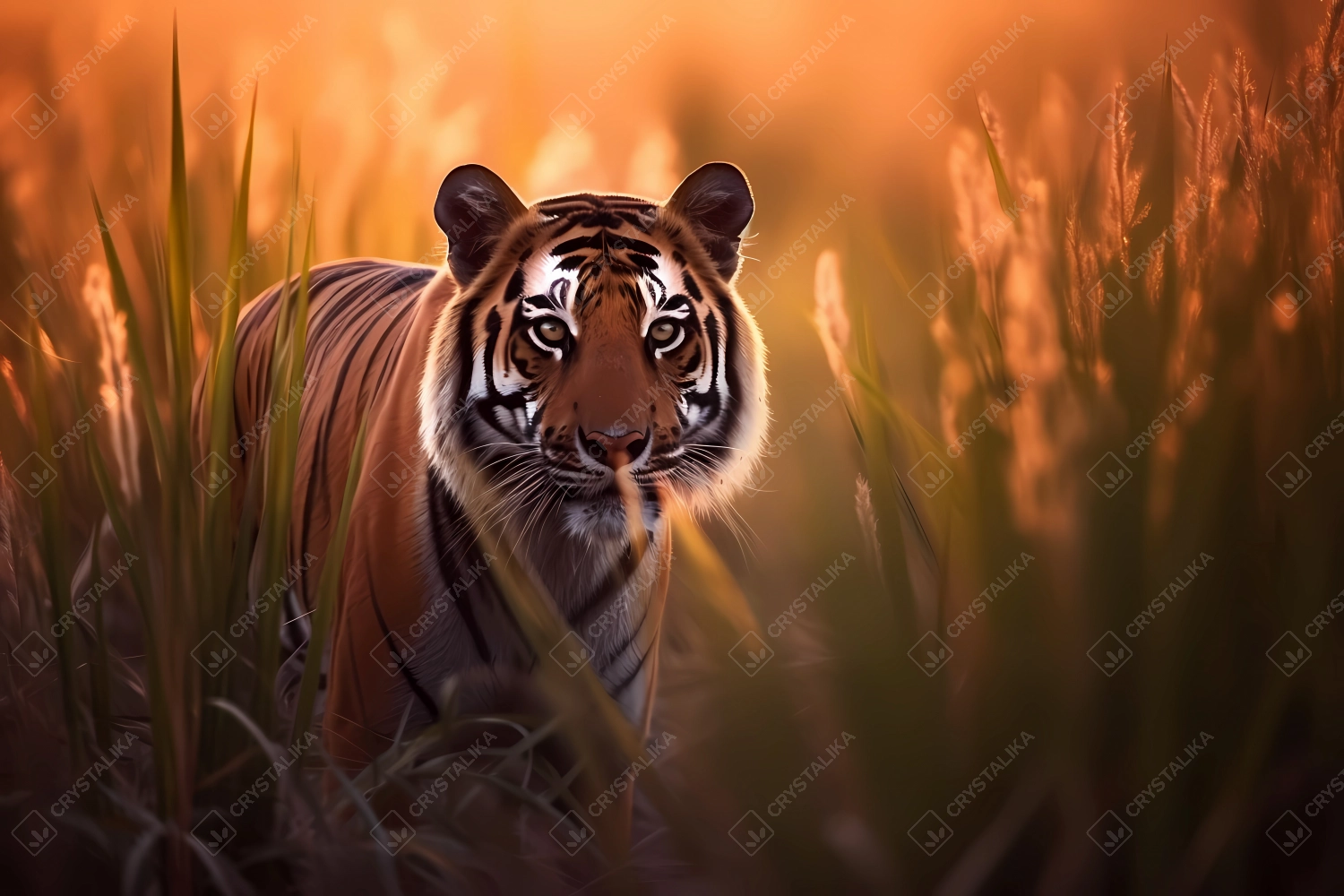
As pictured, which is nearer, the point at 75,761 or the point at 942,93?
the point at 75,761

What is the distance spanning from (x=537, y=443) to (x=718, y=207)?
2.23 feet

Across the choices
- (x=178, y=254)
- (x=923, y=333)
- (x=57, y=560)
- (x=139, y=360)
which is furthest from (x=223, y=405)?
(x=923, y=333)

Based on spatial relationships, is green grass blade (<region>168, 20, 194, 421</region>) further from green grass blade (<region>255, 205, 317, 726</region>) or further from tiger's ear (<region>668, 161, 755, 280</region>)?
tiger's ear (<region>668, 161, 755, 280</region>)

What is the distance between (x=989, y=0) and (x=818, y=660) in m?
1.58

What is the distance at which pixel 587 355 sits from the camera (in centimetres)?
159

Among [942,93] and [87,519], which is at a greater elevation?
[87,519]

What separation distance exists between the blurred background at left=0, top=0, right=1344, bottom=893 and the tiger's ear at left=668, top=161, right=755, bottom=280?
16 cm

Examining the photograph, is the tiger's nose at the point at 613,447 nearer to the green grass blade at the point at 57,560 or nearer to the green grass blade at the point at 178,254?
the green grass blade at the point at 178,254

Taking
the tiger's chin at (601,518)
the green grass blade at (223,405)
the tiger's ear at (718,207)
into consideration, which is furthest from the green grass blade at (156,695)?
the tiger's ear at (718,207)

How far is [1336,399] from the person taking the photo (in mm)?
1599

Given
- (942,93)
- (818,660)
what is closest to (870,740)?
(818,660)

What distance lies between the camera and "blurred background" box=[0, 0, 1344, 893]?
144 cm

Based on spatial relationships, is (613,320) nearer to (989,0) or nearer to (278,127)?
(278,127)

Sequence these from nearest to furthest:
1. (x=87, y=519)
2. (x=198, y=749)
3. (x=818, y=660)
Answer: (x=198, y=749)
(x=818, y=660)
(x=87, y=519)
